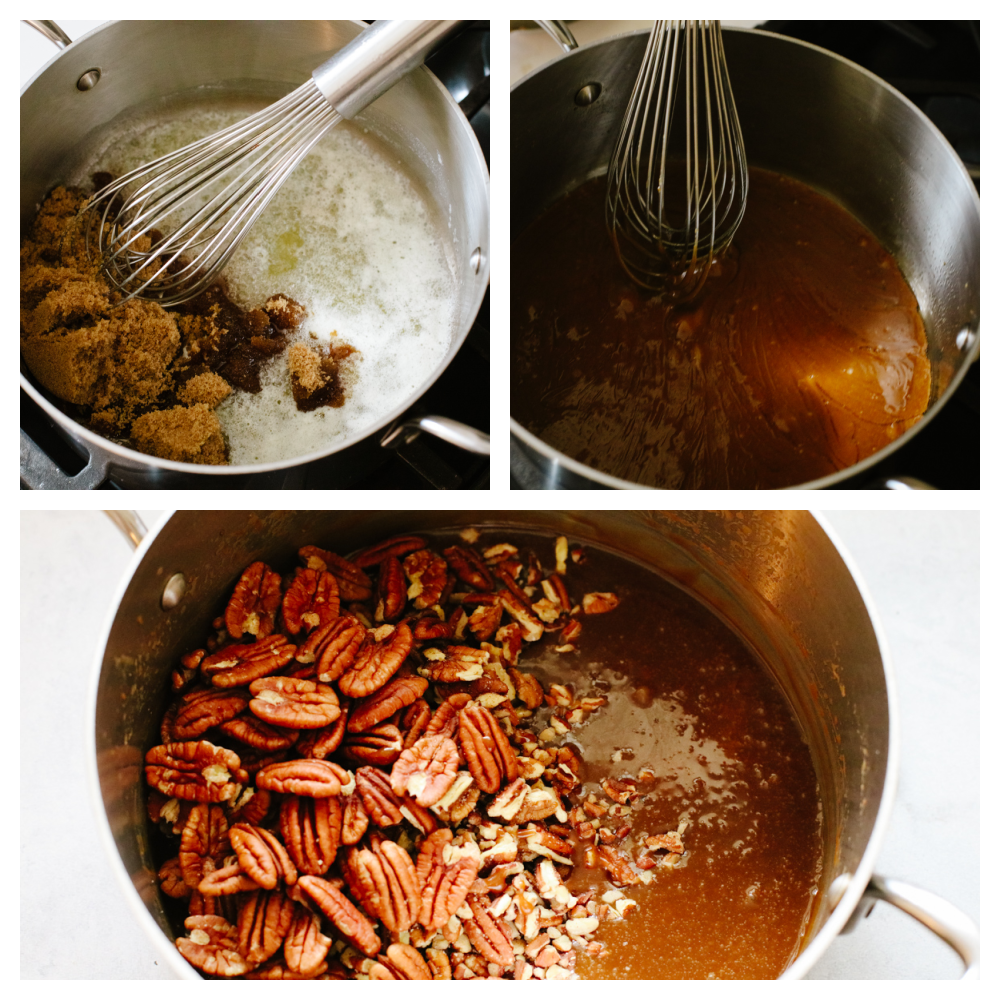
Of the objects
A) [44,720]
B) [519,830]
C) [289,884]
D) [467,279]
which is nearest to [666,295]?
[467,279]

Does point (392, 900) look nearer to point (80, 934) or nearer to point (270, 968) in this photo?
point (270, 968)

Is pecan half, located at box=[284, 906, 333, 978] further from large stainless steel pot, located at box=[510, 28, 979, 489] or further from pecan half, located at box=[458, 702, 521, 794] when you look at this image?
large stainless steel pot, located at box=[510, 28, 979, 489]

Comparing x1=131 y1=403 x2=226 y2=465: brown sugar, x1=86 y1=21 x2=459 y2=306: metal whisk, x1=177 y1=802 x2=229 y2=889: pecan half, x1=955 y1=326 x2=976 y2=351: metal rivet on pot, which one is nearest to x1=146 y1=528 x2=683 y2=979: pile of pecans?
x1=177 y1=802 x2=229 y2=889: pecan half

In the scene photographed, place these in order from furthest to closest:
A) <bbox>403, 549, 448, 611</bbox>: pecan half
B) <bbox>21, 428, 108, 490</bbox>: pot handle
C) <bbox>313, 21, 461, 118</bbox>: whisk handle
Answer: <bbox>403, 549, 448, 611</bbox>: pecan half < <bbox>21, 428, 108, 490</bbox>: pot handle < <bbox>313, 21, 461, 118</bbox>: whisk handle

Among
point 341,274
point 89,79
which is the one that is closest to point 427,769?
point 341,274

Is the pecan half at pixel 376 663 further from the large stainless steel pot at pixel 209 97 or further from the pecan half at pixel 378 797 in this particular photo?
the large stainless steel pot at pixel 209 97
